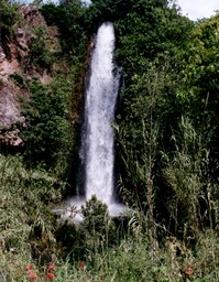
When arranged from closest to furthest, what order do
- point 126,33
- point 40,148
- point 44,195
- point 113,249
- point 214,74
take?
point 113,249, point 214,74, point 44,195, point 40,148, point 126,33

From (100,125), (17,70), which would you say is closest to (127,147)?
(100,125)

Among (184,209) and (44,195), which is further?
(44,195)

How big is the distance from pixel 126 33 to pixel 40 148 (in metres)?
3.93

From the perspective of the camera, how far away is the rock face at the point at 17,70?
49.3ft

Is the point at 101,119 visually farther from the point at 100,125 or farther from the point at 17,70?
the point at 17,70

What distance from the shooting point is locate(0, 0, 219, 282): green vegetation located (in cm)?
432

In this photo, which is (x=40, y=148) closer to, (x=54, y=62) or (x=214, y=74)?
(x=54, y=62)

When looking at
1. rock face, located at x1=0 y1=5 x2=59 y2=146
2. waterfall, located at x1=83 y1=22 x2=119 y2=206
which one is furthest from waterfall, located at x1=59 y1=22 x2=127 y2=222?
rock face, located at x1=0 y1=5 x2=59 y2=146

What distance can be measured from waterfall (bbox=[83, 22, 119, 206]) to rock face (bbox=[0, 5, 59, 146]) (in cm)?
132

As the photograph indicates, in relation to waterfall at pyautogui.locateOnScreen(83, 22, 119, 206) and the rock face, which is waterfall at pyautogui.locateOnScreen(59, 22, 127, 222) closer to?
waterfall at pyautogui.locateOnScreen(83, 22, 119, 206)

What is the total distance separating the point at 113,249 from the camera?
4625mm

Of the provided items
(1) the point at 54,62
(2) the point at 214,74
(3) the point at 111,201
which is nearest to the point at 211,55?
(2) the point at 214,74

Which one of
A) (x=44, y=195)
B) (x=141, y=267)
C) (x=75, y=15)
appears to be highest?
(x=75, y=15)

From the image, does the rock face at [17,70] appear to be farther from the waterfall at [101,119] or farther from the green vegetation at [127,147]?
the waterfall at [101,119]
